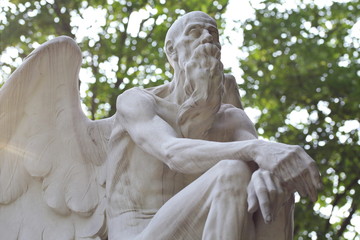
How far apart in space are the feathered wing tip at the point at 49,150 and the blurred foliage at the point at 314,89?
20.6 feet

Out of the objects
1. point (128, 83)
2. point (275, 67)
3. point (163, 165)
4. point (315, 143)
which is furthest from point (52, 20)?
point (163, 165)

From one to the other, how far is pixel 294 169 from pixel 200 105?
929mm

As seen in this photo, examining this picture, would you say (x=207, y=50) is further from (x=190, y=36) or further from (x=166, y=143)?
(x=166, y=143)

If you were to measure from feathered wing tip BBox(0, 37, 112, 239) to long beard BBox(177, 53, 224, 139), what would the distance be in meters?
0.72

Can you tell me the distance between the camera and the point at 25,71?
6273mm

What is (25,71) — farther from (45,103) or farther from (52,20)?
(52,20)

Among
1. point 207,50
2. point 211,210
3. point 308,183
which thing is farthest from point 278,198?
point 207,50

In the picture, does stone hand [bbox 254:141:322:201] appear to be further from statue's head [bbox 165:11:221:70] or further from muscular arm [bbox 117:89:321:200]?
statue's head [bbox 165:11:221:70]

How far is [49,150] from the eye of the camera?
6.27 metres

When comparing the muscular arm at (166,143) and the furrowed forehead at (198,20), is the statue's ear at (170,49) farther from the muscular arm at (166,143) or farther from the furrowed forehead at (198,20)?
the muscular arm at (166,143)

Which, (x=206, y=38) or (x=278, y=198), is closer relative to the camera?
(x=278, y=198)

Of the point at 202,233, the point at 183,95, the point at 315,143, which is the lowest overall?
the point at 315,143

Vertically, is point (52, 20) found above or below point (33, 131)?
Result: below

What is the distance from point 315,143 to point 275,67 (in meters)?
1.45
